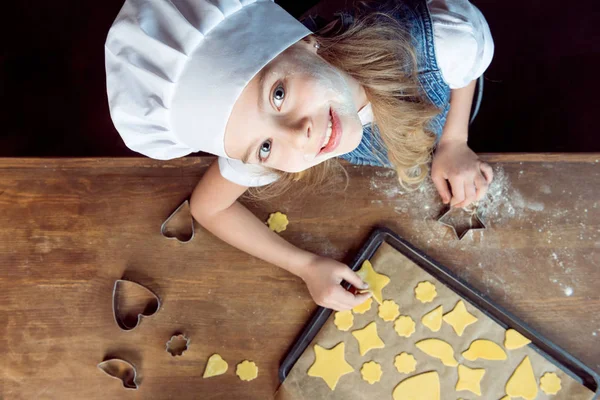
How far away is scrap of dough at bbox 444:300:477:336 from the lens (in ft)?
2.33

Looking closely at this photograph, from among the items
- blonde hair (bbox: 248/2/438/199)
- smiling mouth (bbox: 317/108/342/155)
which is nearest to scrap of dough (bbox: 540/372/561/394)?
blonde hair (bbox: 248/2/438/199)

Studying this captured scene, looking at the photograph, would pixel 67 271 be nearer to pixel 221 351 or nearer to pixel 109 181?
pixel 109 181

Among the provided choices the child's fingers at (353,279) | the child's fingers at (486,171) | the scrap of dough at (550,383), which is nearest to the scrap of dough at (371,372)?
the child's fingers at (353,279)

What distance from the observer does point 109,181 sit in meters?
0.78

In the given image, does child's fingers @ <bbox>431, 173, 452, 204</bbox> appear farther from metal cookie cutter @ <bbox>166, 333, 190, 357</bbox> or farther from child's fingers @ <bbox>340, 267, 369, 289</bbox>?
metal cookie cutter @ <bbox>166, 333, 190, 357</bbox>

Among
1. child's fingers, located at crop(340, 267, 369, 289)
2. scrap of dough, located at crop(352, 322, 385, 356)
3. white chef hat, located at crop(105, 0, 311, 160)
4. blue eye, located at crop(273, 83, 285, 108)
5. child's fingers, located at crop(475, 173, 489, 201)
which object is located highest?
white chef hat, located at crop(105, 0, 311, 160)

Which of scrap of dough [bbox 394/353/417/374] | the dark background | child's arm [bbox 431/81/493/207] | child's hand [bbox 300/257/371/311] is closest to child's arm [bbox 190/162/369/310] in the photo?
child's hand [bbox 300/257/371/311]

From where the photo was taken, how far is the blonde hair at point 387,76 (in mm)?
621

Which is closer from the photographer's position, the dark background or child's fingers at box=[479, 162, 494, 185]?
child's fingers at box=[479, 162, 494, 185]

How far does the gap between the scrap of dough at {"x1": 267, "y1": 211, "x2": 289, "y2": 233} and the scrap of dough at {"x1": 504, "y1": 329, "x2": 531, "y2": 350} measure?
14.8 inches

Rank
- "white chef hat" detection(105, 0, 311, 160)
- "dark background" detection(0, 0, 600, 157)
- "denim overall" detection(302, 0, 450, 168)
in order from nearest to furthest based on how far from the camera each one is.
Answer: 1. "white chef hat" detection(105, 0, 311, 160)
2. "denim overall" detection(302, 0, 450, 168)
3. "dark background" detection(0, 0, 600, 157)

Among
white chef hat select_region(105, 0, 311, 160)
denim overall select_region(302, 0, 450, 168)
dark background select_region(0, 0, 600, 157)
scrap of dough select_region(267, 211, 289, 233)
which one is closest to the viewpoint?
white chef hat select_region(105, 0, 311, 160)

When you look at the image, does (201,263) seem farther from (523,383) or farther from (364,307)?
(523,383)

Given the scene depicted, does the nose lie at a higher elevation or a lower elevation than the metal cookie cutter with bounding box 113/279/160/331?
higher
